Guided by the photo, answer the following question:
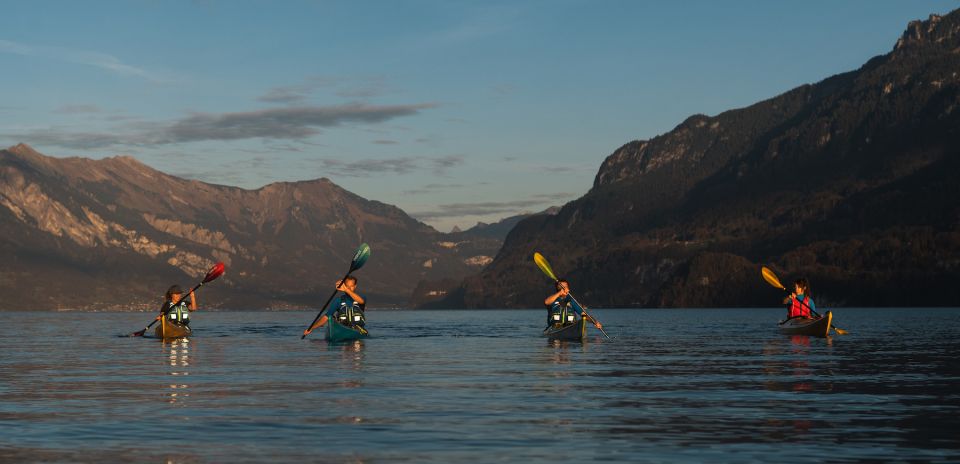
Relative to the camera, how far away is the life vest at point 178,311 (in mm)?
77312

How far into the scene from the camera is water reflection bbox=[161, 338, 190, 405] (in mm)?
32938

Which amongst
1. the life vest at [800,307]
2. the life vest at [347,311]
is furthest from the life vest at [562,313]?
the life vest at [800,307]

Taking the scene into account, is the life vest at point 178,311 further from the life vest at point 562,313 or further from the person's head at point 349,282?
the life vest at point 562,313

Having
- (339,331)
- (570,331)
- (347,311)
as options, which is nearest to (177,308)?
(339,331)

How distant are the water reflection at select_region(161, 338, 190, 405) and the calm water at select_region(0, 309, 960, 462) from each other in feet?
0.58

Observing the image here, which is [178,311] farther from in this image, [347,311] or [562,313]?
[562,313]

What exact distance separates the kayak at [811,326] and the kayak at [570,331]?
54.2ft

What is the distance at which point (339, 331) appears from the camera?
231ft

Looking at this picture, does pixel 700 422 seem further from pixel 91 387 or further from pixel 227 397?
pixel 91 387

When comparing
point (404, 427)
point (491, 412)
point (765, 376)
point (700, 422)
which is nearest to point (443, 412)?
point (491, 412)

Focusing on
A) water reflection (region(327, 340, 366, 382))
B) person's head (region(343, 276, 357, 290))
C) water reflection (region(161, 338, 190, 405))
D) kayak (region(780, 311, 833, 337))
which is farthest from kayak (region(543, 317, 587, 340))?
water reflection (region(161, 338, 190, 405))

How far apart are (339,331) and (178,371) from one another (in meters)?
26.0

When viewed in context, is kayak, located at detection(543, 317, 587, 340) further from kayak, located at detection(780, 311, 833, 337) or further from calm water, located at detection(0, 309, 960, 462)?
calm water, located at detection(0, 309, 960, 462)

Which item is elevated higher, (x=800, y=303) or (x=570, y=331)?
(x=800, y=303)
